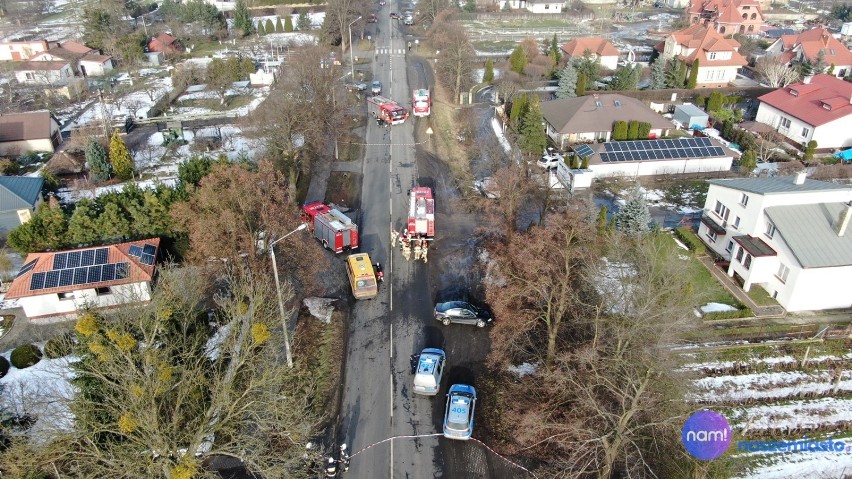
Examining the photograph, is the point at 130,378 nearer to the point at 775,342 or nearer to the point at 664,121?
the point at 775,342

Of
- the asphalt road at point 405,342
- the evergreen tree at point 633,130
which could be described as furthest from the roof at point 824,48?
the asphalt road at point 405,342

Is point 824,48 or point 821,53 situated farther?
point 824,48

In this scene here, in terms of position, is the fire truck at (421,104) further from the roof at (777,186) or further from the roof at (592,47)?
the roof at (777,186)

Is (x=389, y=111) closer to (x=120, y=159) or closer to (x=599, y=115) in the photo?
(x=599, y=115)

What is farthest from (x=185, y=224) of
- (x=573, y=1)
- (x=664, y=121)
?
(x=573, y=1)

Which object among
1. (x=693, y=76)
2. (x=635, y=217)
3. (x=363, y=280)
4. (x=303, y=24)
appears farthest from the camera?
(x=303, y=24)

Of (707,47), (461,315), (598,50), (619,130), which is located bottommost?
(461,315)

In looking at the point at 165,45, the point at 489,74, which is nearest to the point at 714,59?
the point at 489,74
